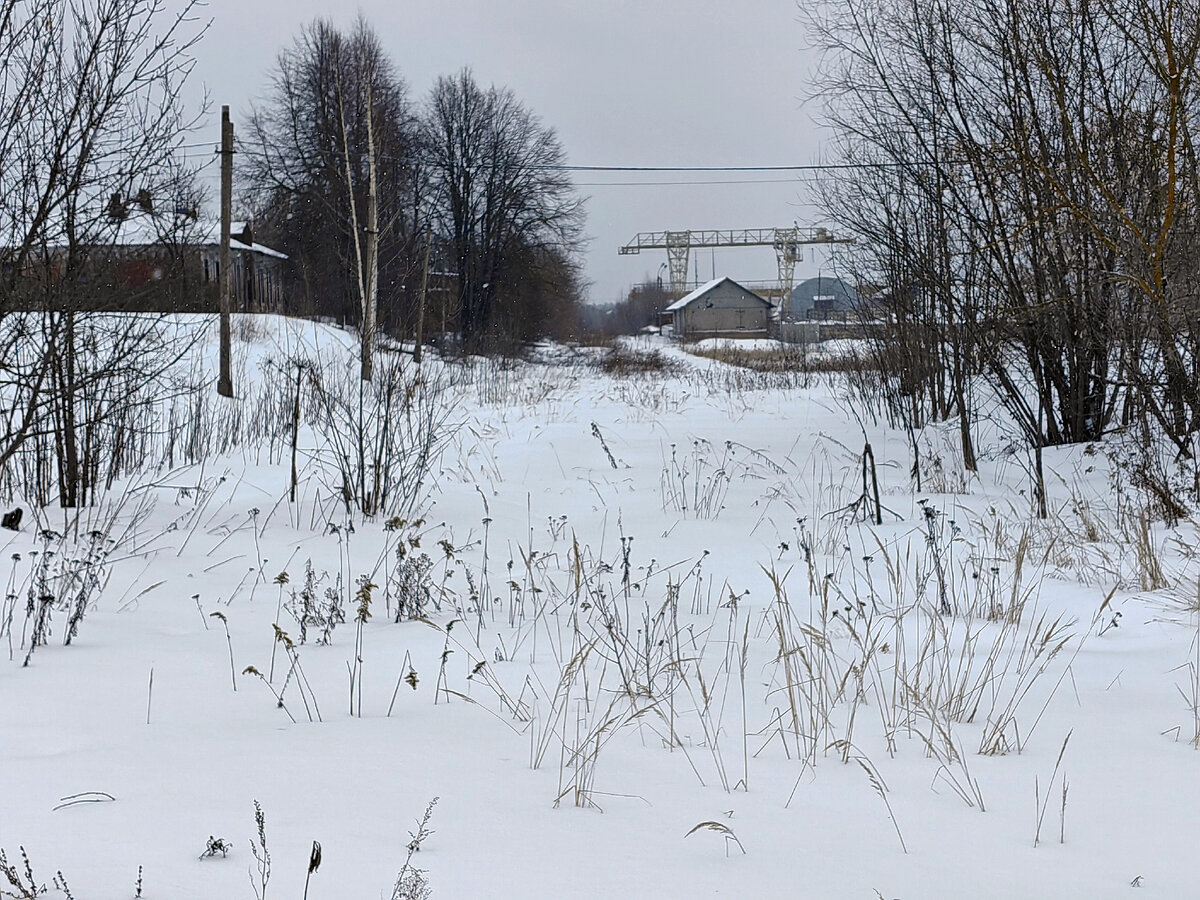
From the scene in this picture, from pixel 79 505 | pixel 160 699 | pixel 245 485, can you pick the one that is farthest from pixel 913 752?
pixel 245 485

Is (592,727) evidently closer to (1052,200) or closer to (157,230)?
(157,230)

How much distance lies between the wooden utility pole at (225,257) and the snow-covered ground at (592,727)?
→ 10573 mm

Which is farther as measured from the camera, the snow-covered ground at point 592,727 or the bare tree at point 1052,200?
the bare tree at point 1052,200

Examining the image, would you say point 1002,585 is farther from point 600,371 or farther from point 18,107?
point 600,371

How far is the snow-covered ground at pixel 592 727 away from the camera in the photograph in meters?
2.02

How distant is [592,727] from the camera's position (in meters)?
3.02

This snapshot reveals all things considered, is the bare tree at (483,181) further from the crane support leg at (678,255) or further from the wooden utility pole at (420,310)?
the crane support leg at (678,255)

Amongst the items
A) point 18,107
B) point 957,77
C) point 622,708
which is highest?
point 957,77

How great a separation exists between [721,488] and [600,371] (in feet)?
71.2

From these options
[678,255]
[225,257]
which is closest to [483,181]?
[225,257]

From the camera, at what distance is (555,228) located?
3769 centimetres

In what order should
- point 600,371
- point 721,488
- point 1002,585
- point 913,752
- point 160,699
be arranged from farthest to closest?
point 600,371, point 721,488, point 1002,585, point 160,699, point 913,752

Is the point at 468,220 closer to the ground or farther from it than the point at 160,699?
farther from it

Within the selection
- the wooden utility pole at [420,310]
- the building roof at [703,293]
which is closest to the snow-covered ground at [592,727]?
the wooden utility pole at [420,310]
